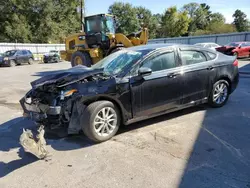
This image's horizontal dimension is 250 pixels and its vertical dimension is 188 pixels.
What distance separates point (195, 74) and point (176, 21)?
5426 centimetres

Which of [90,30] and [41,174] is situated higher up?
[90,30]

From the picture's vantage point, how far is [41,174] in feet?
10.2

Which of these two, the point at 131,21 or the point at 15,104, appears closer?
the point at 15,104

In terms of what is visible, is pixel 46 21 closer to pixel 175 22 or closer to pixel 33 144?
pixel 175 22

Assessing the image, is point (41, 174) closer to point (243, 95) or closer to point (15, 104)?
point (15, 104)

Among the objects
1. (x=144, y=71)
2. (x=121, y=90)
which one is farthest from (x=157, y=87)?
(x=121, y=90)

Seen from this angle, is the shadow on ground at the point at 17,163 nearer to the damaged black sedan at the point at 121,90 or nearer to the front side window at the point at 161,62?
the damaged black sedan at the point at 121,90

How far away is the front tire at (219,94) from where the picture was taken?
5432 millimetres

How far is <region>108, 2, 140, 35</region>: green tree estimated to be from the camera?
202 ft

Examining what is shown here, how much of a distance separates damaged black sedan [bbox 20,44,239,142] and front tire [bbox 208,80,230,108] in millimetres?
186

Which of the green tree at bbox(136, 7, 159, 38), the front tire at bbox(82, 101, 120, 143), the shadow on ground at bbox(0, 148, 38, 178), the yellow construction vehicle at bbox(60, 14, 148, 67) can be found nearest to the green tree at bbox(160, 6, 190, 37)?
the green tree at bbox(136, 7, 159, 38)

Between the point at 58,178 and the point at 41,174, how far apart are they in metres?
0.27

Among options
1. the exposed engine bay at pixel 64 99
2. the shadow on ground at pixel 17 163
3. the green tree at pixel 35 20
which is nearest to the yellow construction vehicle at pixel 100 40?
the exposed engine bay at pixel 64 99

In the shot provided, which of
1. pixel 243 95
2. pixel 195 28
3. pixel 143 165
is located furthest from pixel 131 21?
pixel 143 165
